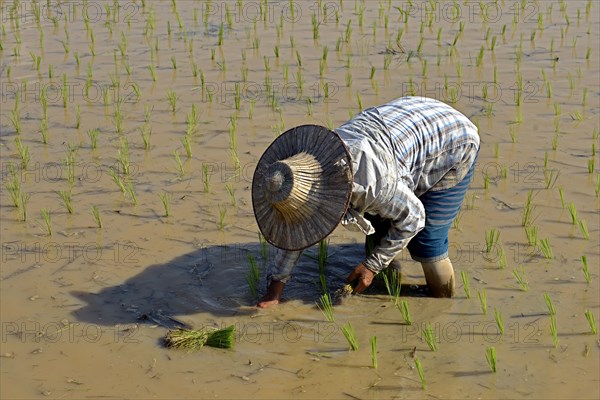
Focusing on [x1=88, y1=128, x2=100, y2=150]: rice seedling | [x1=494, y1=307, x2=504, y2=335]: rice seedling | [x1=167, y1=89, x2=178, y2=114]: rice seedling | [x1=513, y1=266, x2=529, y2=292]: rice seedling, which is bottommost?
[x1=494, y1=307, x2=504, y2=335]: rice seedling

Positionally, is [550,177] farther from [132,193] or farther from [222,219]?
[132,193]

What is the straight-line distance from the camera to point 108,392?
3.44 m

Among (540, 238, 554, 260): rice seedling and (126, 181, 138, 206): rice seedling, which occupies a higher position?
(126, 181, 138, 206): rice seedling

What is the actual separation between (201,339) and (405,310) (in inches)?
33.7

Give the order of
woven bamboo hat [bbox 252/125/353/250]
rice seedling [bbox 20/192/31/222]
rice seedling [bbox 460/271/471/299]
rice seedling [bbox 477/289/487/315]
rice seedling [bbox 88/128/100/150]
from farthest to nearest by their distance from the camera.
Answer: rice seedling [bbox 88/128/100/150], rice seedling [bbox 20/192/31/222], rice seedling [bbox 460/271/471/299], rice seedling [bbox 477/289/487/315], woven bamboo hat [bbox 252/125/353/250]

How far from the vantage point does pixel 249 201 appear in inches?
195

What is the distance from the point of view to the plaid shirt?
11.1ft

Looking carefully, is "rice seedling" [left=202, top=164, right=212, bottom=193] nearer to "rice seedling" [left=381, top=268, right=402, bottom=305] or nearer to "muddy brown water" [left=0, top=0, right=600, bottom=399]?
"muddy brown water" [left=0, top=0, right=600, bottom=399]

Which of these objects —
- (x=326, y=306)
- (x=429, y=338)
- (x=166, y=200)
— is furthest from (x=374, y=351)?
(x=166, y=200)

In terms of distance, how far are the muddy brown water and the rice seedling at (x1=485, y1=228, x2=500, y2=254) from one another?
0.14ft

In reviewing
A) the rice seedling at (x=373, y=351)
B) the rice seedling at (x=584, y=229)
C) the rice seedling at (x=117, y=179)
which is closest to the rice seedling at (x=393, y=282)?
the rice seedling at (x=373, y=351)

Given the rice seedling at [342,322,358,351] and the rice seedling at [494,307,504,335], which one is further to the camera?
the rice seedling at [494,307,504,335]

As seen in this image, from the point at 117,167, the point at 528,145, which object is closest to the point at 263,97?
the point at 117,167

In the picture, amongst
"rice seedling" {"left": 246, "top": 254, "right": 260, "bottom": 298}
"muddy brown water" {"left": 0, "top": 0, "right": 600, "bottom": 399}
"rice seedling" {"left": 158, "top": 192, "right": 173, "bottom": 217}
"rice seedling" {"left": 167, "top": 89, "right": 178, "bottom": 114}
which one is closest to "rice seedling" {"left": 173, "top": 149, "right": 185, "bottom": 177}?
"muddy brown water" {"left": 0, "top": 0, "right": 600, "bottom": 399}
